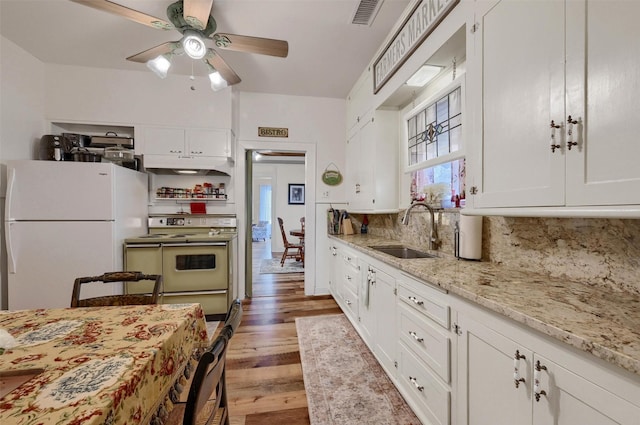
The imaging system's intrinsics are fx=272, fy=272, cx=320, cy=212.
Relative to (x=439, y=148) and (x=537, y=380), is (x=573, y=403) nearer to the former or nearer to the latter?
(x=537, y=380)

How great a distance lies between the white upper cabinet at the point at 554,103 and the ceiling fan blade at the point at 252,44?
1.27 m

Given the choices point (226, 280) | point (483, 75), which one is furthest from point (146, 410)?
point (226, 280)

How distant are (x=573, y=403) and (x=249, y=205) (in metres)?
3.51

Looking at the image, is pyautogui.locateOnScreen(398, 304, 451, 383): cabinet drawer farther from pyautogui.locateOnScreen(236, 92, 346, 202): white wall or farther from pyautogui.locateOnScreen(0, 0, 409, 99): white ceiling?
pyautogui.locateOnScreen(236, 92, 346, 202): white wall

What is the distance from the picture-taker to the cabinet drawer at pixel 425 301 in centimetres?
126

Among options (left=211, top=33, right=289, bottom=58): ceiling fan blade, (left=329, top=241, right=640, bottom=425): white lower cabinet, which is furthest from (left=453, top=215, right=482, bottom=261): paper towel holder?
(left=211, top=33, right=289, bottom=58): ceiling fan blade

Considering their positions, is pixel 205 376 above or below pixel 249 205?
below

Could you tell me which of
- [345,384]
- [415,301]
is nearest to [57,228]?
[345,384]

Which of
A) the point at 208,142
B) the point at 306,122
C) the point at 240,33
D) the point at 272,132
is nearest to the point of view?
the point at 240,33

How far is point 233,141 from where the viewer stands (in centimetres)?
347

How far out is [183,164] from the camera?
3078mm

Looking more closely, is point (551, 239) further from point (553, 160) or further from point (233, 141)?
point (233, 141)

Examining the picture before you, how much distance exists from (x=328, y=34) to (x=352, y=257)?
204 centimetres

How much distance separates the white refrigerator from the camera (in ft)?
7.91
